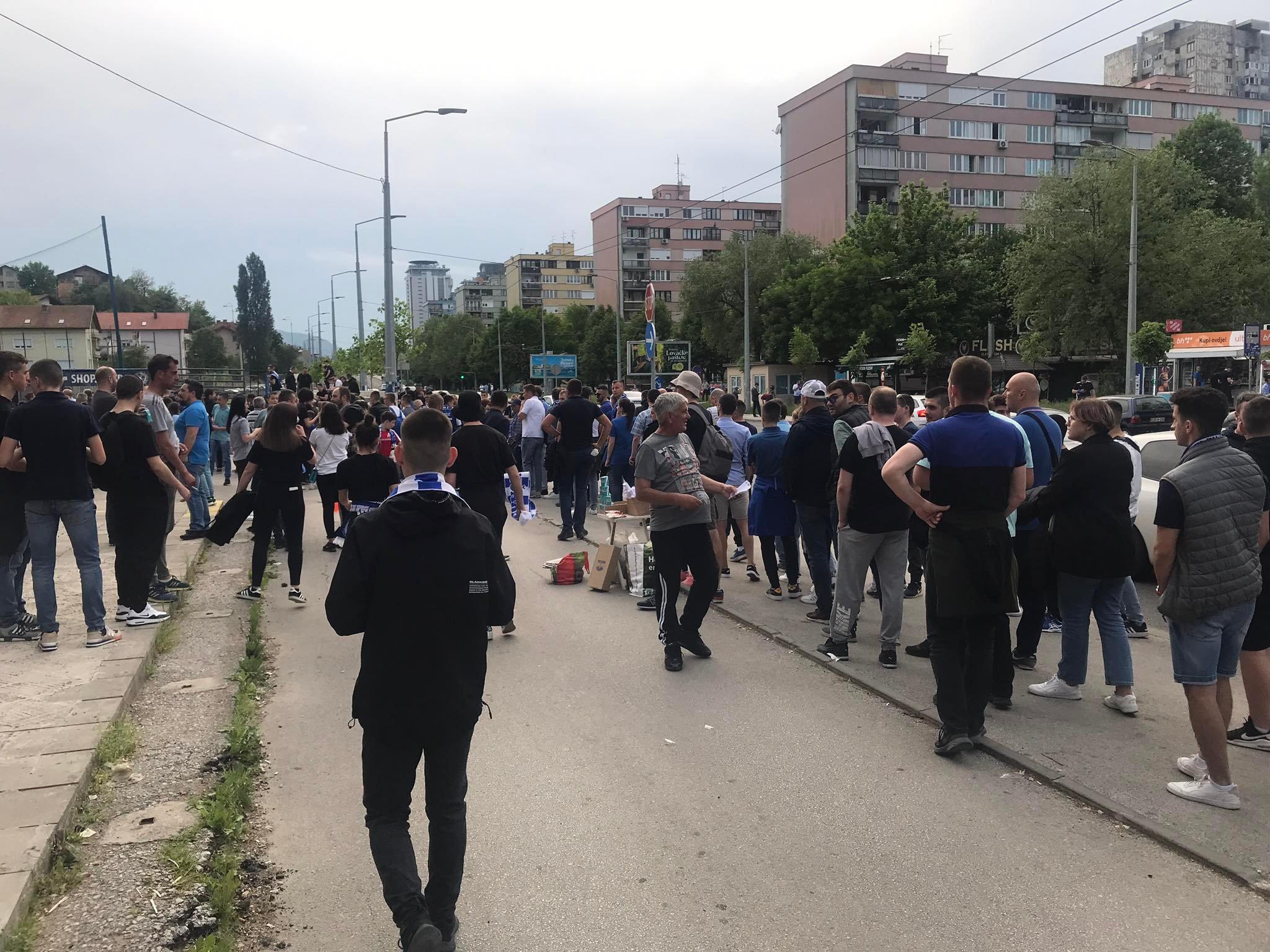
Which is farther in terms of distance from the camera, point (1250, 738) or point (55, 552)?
point (55, 552)

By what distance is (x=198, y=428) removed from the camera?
11.3 m

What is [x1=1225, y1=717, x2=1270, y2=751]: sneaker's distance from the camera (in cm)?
515

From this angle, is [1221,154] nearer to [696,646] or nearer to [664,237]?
[664,237]

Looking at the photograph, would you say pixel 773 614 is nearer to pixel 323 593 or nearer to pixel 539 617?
pixel 539 617

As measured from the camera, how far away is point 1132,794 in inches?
180

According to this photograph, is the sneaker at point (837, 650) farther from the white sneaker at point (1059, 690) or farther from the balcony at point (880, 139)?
the balcony at point (880, 139)

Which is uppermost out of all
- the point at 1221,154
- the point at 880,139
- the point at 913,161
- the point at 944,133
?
the point at 944,133

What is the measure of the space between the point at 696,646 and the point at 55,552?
4.75 m

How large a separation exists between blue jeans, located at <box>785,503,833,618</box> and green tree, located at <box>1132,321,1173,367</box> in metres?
29.4

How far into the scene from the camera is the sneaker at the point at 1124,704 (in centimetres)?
568

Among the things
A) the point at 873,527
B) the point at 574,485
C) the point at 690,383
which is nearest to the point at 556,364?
the point at 574,485

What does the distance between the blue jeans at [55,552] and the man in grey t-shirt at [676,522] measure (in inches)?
158

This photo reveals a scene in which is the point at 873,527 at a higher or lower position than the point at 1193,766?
higher

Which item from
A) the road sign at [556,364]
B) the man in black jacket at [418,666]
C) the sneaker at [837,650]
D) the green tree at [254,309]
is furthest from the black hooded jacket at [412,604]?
the green tree at [254,309]
